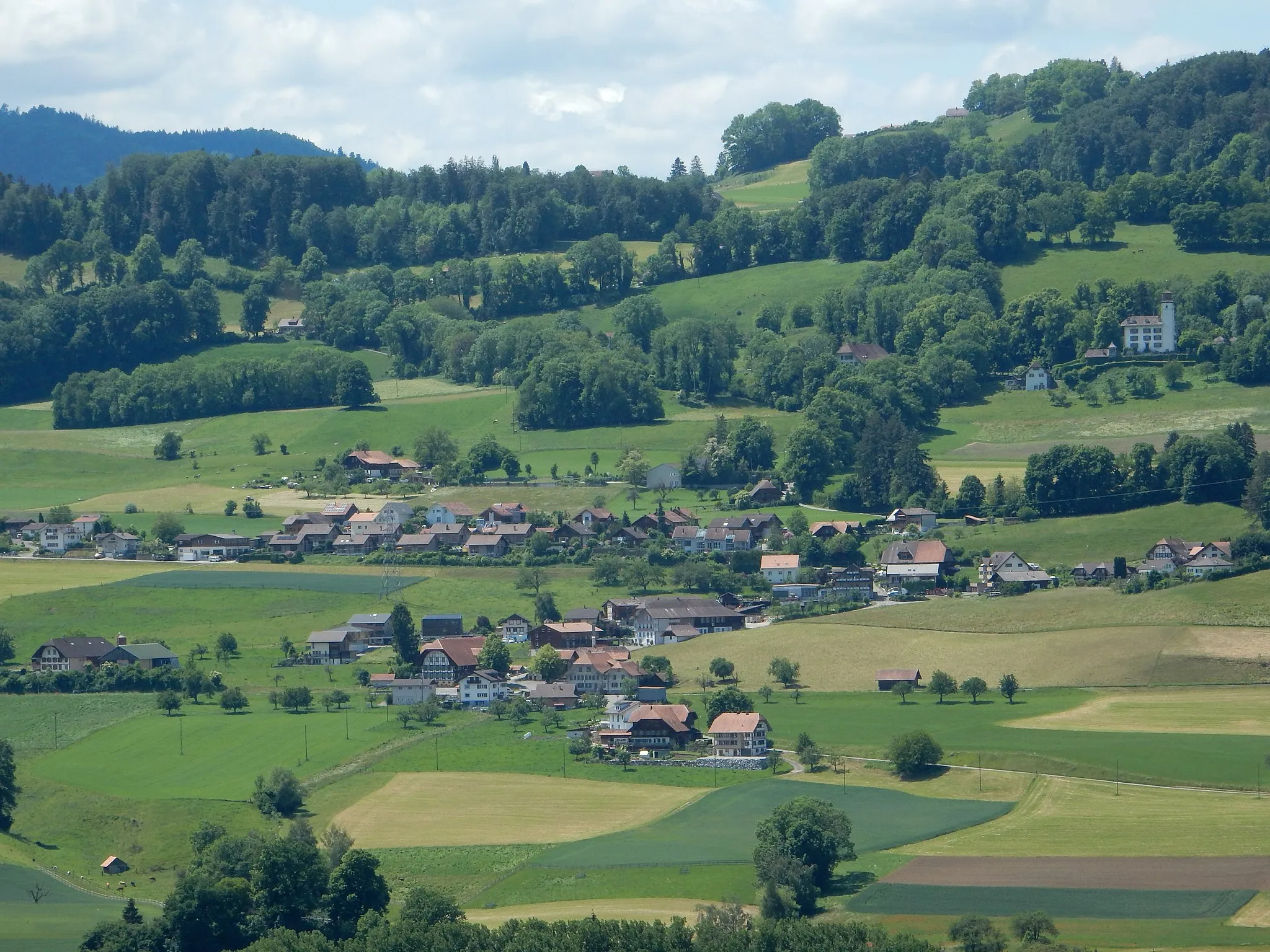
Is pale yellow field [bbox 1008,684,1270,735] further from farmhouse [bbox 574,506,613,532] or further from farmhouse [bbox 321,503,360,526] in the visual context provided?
farmhouse [bbox 321,503,360,526]

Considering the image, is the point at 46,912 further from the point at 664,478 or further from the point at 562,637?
the point at 664,478

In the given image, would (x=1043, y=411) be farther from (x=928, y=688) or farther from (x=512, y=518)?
(x=928, y=688)

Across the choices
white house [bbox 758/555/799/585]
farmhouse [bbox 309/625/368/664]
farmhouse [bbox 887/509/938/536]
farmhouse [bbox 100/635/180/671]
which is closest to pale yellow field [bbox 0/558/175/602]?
farmhouse [bbox 100/635/180/671]

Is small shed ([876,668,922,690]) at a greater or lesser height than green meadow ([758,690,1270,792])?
greater

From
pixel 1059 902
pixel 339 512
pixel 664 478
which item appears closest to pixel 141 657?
pixel 339 512

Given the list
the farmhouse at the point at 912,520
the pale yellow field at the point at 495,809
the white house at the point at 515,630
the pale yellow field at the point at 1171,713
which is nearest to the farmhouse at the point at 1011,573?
the farmhouse at the point at 912,520

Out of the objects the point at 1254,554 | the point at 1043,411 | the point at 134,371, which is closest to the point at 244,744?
the point at 1254,554
